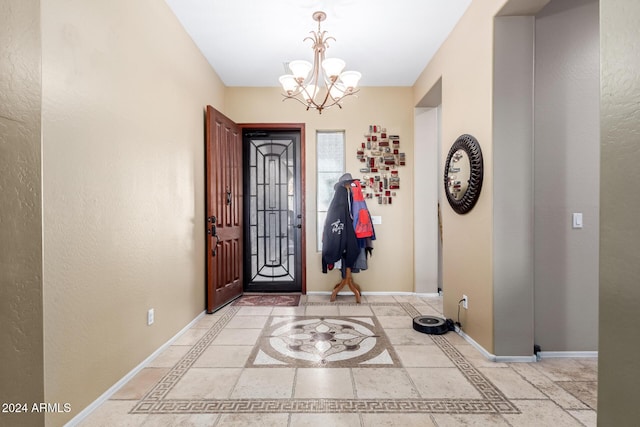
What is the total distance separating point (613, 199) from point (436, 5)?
239cm

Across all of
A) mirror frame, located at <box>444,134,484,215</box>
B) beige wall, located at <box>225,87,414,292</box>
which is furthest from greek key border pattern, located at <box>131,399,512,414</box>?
beige wall, located at <box>225,87,414,292</box>

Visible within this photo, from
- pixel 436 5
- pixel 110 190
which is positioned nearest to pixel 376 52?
pixel 436 5

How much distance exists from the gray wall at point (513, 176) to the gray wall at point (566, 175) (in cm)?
13

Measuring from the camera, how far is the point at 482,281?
2637mm

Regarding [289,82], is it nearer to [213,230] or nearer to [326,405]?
[213,230]

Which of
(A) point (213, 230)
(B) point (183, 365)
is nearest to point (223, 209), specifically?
(A) point (213, 230)

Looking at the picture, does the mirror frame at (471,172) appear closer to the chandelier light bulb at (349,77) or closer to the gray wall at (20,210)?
the chandelier light bulb at (349,77)

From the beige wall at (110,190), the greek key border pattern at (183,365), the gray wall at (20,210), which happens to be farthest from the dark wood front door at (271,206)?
the gray wall at (20,210)

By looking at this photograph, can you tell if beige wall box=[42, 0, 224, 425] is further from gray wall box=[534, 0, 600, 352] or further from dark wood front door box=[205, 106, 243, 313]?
gray wall box=[534, 0, 600, 352]

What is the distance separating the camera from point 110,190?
204 cm

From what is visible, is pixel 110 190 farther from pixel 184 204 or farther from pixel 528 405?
pixel 528 405

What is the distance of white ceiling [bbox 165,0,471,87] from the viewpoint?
283 cm

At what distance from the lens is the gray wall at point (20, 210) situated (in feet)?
2.97

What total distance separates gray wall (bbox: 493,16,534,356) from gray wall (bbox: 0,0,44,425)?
2609 mm
